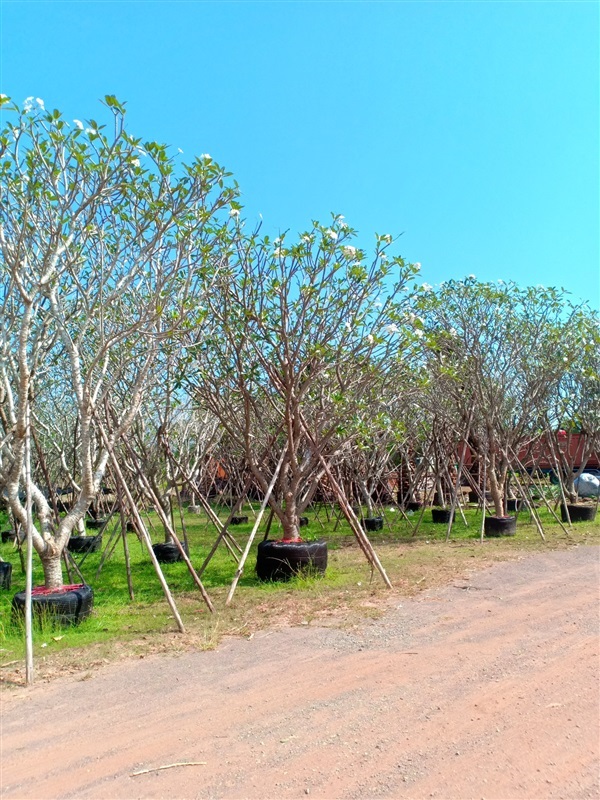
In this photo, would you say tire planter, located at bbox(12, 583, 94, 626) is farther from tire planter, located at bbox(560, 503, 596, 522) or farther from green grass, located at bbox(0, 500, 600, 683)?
tire planter, located at bbox(560, 503, 596, 522)

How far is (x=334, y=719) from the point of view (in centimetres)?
384

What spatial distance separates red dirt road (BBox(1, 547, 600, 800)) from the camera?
10.2 feet

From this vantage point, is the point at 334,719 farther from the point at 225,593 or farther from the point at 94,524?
the point at 94,524

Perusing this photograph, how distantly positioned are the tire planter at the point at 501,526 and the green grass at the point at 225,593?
0.34 metres

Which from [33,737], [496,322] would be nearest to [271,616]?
[33,737]

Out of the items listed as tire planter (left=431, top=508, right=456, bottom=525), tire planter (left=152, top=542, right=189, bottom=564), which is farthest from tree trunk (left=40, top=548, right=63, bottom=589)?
tire planter (left=431, top=508, right=456, bottom=525)

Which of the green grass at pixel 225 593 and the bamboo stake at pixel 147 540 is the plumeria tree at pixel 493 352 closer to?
the green grass at pixel 225 593

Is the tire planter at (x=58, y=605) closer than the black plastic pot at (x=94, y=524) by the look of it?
Yes

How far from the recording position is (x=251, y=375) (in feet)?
29.0

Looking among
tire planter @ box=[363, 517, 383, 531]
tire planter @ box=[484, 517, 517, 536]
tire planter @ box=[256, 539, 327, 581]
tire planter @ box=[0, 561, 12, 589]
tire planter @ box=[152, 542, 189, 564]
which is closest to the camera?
tire planter @ box=[256, 539, 327, 581]

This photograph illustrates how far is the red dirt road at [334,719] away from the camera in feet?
10.2

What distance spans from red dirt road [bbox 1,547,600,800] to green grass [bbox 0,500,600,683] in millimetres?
495

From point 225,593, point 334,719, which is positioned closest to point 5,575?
point 225,593

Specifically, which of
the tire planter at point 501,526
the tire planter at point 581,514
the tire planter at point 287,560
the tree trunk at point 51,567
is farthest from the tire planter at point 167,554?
the tire planter at point 581,514
